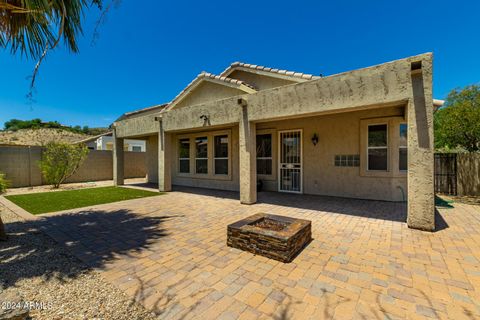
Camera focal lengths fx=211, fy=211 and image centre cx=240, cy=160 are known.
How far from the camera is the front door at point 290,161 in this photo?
9727 mm

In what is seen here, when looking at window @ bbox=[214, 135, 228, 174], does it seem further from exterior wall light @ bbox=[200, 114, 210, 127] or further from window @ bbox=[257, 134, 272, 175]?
exterior wall light @ bbox=[200, 114, 210, 127]

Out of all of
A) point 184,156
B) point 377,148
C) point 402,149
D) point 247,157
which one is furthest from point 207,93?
point 402,149

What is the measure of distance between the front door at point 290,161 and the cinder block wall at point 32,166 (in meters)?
14.6

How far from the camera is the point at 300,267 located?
3.39 m

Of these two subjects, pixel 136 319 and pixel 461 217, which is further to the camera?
pixel 461 217

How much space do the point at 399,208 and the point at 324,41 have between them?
35.2ft

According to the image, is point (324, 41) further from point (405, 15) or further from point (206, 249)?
point (206, 249)

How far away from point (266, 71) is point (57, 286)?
10214 millimetres

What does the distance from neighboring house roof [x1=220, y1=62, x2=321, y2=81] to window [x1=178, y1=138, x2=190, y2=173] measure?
479 centimetres

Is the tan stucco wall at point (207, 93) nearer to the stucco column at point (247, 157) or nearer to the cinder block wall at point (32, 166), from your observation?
the stucco column at point (247, 157)

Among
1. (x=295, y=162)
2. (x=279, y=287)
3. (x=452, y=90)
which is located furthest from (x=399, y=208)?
(x=452, y=90)

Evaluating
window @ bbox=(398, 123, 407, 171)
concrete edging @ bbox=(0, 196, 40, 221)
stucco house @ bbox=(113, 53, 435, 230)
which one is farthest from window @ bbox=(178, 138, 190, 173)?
window @ bbox=(398, 123, 407, 171)

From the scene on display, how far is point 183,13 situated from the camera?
31.1ft

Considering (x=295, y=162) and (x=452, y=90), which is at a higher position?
(x=452, y=90)
